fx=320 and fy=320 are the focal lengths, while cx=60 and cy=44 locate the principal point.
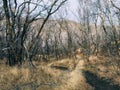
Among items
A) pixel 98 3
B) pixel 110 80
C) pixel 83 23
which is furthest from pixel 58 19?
pixel 110 80

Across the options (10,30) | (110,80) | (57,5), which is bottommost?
(110,80)

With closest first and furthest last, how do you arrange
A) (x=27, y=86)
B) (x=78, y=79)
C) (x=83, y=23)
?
(x=27, y=86), (x=78, y=79), (x=83, y=23)

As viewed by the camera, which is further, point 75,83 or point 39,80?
point 75,83

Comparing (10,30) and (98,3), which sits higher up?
(98,3)

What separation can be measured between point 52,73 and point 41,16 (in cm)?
785

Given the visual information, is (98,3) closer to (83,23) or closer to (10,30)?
(83,23)

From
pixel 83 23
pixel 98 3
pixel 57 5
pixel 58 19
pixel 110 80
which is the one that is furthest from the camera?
pixel 58 19

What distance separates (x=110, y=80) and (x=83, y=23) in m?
35.4

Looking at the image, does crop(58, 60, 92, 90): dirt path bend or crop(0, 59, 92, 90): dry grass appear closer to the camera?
crop(0, 59, 92, 90): dry grass

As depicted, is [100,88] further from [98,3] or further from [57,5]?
[98,3]

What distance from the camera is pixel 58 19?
6384 centimetres

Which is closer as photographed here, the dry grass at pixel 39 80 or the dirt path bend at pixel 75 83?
the dry grass at pixel 39 80

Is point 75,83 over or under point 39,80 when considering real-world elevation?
under

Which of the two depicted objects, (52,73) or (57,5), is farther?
(57,5)
